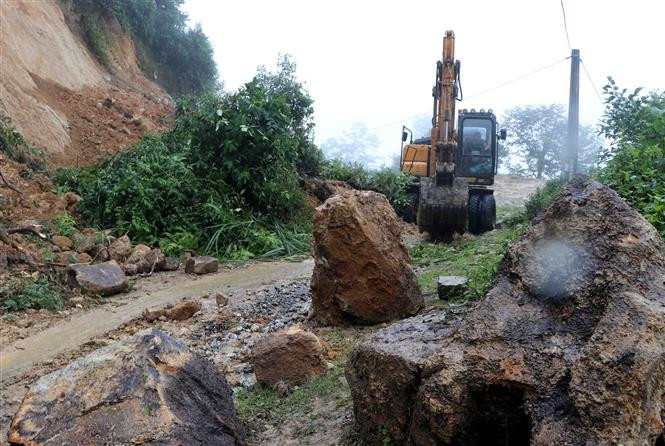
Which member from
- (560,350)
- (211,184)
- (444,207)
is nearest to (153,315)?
(560,350)

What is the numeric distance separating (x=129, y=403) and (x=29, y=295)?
540 cm

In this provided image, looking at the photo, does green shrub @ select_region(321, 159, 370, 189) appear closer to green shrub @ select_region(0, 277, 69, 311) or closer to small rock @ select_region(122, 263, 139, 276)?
small rock @ select_region(122, 263, 139, 276)

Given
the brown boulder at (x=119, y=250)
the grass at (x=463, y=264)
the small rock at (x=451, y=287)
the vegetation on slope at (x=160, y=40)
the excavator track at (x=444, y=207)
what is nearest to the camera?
the grass at (x=463, y=264)

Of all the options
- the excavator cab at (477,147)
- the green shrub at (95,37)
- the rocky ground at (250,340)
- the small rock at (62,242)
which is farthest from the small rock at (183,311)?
the green shrub at (95,37)

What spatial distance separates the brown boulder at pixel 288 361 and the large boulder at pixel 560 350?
1.46m

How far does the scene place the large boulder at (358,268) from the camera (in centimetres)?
600

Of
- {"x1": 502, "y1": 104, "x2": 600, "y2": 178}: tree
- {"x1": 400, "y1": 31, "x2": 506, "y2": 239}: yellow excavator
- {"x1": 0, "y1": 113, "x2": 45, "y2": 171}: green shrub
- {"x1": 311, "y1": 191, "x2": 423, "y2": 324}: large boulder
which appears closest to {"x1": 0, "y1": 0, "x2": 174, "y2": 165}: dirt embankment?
{"x1": 0, "y1": 113, "x2": 45, "y2": 171}: green shrub

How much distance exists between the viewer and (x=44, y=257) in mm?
8883

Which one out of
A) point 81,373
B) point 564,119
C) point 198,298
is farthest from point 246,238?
point 564,119

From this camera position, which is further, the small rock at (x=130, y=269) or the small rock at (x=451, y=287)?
the small rock at (x=130, y=269)

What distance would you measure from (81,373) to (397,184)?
14.5m

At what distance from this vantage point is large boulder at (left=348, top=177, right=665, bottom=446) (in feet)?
7.78

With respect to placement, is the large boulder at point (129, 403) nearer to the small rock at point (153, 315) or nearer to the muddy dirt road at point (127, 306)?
the muddy dirt road at point (127, 306)

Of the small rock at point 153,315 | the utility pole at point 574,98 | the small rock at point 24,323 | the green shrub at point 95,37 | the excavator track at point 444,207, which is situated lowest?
the small rock at point 24,323
